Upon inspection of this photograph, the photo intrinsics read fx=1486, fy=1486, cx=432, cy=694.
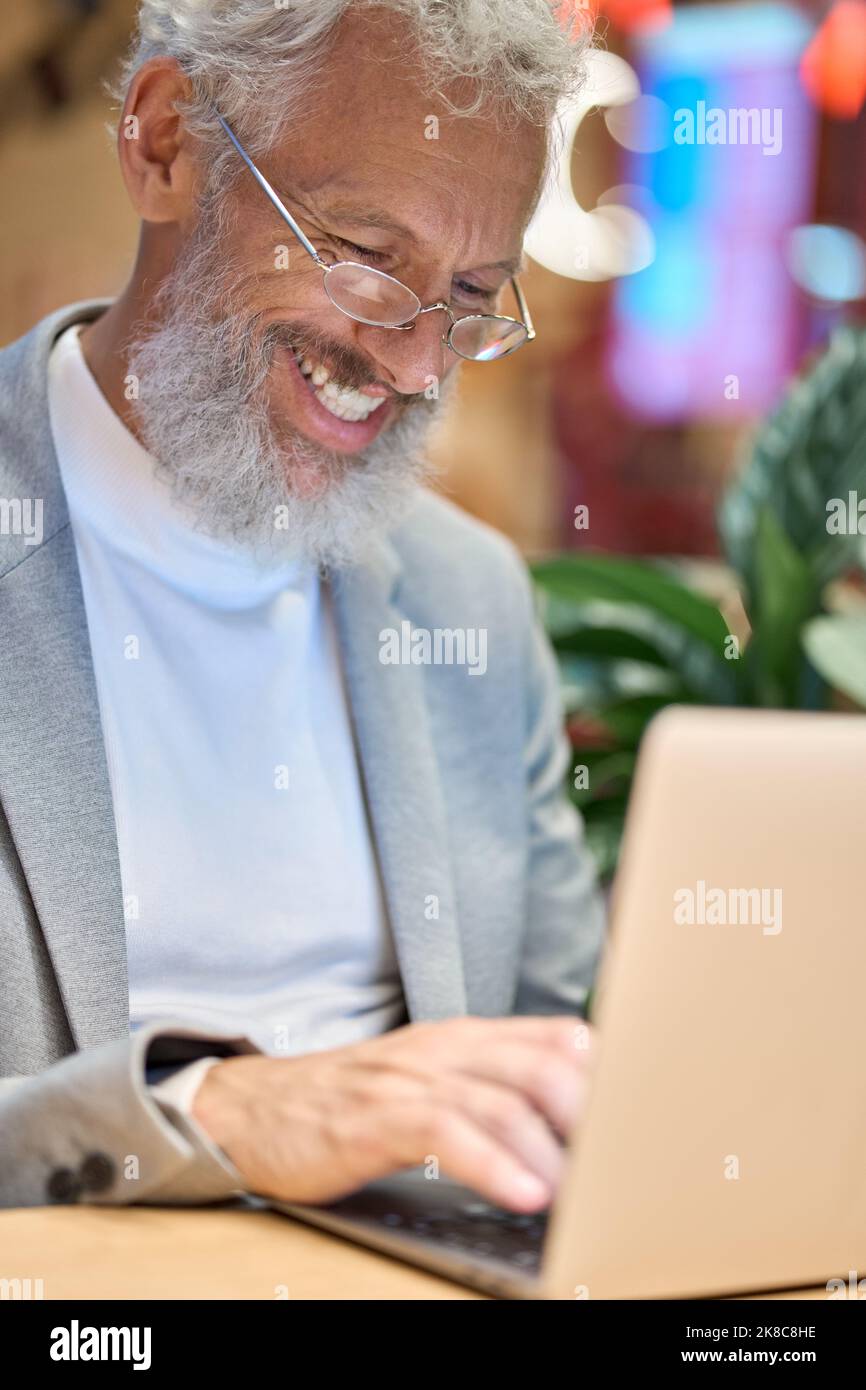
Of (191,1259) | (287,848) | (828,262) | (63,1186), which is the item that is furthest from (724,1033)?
(828,262)

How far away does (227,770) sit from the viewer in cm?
139

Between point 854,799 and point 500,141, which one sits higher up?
point 500,141

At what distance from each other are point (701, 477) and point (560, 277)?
99cm

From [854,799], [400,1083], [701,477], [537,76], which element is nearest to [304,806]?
[400,1083]

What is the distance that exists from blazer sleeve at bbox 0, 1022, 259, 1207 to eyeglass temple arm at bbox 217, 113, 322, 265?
0.70 meters

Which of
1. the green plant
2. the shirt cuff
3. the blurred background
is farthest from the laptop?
the blurred background

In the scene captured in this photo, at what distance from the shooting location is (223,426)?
1.38m

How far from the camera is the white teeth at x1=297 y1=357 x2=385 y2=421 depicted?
1364 mm

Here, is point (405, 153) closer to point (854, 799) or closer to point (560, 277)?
point (854, 799)

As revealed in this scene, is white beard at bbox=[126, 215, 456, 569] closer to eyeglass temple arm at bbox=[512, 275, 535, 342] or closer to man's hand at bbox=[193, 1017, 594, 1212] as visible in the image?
eyeglass temple arm at bbox=[512, 275, 535, 342]

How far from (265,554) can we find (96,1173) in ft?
2.20

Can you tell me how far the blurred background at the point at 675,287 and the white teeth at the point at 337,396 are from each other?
4.26 m

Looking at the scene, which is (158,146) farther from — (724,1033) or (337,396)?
(724,1033)

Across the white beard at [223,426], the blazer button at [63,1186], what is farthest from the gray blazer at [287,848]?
the white beard at [223,426]
